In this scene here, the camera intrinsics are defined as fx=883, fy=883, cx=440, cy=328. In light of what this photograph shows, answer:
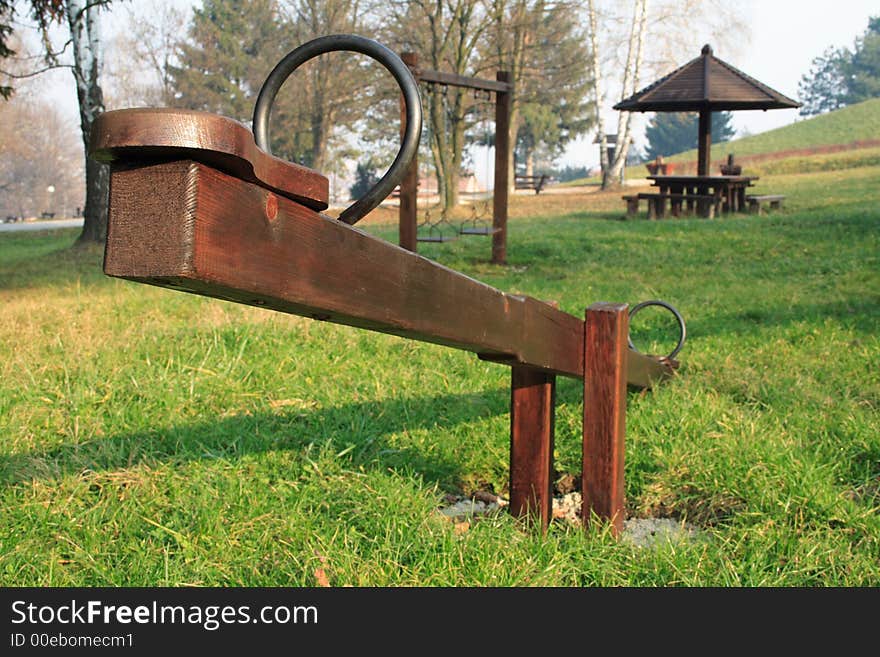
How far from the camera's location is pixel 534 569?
2418 mm

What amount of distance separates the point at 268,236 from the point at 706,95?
664 inches

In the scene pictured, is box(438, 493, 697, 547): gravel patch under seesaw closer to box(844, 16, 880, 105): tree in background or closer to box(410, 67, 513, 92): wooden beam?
box(410, 67, 513, 92): wooden beam

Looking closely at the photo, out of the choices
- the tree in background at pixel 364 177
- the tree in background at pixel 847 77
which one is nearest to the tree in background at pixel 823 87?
the tree in background at pixel 847 77

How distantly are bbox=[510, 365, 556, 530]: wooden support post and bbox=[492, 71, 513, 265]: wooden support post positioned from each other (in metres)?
7.72

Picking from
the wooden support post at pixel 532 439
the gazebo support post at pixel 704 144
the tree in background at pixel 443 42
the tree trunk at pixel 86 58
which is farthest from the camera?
the tree in background at pixel 443 42

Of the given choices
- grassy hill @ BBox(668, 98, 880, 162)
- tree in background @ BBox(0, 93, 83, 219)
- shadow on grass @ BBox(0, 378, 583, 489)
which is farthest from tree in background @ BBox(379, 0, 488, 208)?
tree in background @ BBox(0, 93, 83, 219)

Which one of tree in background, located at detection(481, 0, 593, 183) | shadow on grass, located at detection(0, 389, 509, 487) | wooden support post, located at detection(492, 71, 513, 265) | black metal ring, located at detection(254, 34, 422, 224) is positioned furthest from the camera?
tree in background, located at detection(481, 0, 593, 183)

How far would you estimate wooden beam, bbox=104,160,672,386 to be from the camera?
1153 millimetres

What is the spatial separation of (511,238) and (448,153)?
7.69 meters

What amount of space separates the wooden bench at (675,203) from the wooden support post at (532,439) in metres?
13.5

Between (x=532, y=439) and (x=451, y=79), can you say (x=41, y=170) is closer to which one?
(x=451, y=79)

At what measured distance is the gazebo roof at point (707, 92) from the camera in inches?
659

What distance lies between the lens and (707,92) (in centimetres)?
1675

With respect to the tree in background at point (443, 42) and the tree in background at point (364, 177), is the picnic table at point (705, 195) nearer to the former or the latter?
the tree in background at point (443, 42)
